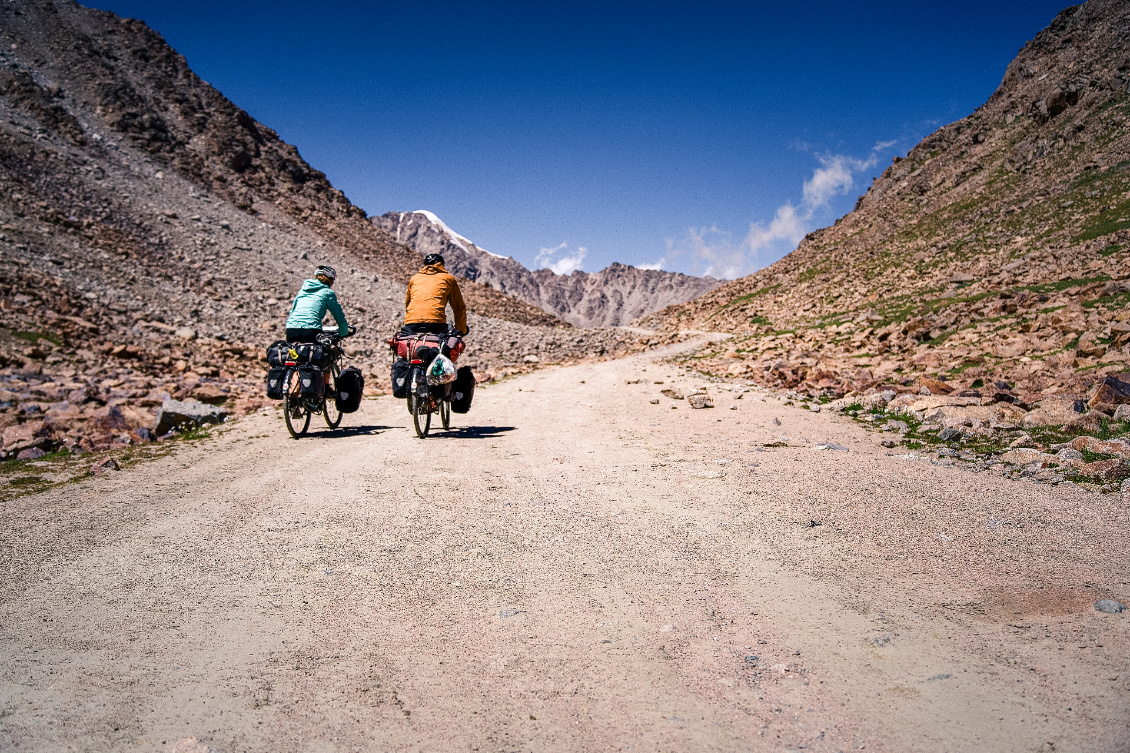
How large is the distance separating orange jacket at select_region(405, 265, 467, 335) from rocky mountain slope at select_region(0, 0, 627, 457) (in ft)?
16.5

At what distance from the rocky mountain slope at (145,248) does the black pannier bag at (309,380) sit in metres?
2.78

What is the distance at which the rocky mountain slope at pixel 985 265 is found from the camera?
12.6 metres

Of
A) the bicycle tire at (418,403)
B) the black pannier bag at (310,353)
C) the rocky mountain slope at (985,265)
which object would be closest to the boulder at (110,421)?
the black pannier bag at (310,353)

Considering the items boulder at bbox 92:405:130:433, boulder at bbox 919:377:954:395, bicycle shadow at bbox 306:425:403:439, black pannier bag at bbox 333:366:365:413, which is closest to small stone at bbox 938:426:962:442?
boulder at bbox 919:377:954:395

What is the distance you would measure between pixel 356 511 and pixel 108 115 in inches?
1790

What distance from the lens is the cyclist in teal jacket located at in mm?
10094

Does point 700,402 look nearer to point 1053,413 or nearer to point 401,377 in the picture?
point 1053,413

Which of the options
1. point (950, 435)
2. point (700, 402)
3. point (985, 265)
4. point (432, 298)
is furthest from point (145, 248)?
point (985, 265)

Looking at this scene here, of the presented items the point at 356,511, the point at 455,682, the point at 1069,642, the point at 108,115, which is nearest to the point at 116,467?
the point at 356,511

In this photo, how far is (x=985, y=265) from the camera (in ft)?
92.1

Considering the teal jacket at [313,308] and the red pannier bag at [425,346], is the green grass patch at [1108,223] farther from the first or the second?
the teal jacket at [313,308]

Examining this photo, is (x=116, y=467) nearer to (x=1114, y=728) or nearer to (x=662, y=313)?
(x=1114, y=728)

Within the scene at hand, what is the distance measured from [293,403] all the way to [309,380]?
641 millimetres

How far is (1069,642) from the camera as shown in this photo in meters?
3.08
